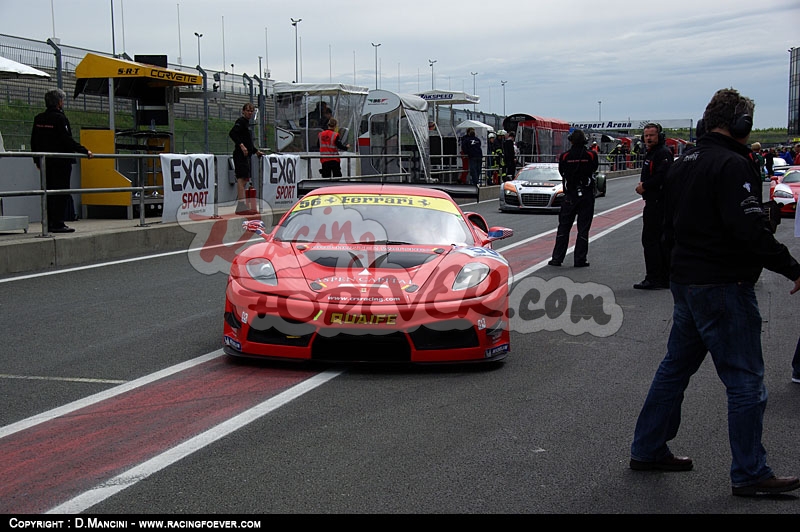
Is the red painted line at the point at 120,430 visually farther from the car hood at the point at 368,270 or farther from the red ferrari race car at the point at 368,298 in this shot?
the car hood at the point at 368,270

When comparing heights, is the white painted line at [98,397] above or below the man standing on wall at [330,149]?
below

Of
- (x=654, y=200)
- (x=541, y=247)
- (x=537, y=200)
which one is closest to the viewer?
(x=654, y=200)

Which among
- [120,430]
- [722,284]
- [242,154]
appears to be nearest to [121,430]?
[120,430]

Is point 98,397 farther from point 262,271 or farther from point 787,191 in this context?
point 787,191

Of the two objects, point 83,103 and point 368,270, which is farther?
point 83,103

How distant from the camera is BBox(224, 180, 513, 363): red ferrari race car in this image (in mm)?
6141

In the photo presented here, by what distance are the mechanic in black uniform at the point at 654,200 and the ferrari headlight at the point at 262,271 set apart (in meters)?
5.05

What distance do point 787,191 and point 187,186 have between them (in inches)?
605

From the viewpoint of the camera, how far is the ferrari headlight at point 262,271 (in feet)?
21.4

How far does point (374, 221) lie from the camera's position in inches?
297

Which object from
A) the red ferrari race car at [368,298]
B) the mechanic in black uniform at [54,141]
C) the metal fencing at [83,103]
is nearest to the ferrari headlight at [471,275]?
the red ferrari race car at [368,298]

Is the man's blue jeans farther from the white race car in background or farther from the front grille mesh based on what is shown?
the front grille mesh

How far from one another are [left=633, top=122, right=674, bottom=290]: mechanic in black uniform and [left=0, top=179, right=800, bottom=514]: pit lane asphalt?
1.75 metres
